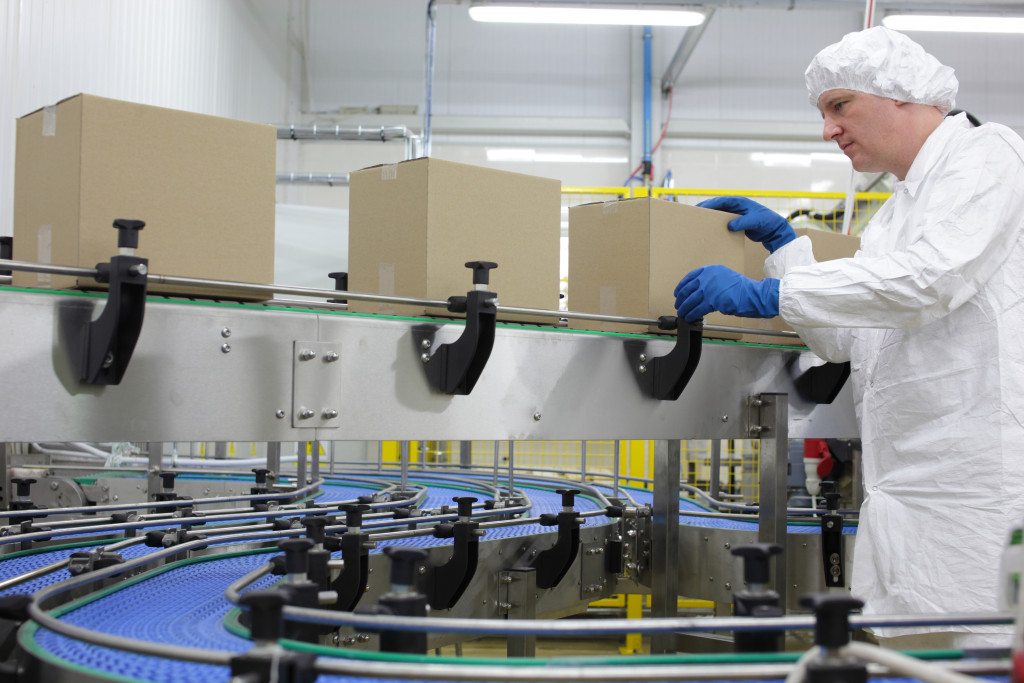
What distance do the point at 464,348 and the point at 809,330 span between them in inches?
28.5

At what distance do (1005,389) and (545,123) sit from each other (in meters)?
6.11

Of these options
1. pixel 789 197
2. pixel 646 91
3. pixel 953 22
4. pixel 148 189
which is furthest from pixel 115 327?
pixel 646 91

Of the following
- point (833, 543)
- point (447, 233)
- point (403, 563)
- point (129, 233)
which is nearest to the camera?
point (403, 563)

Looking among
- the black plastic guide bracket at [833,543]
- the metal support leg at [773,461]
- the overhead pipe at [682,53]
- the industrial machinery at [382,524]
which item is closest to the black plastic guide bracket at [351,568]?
the industrial machinery at [382,524]

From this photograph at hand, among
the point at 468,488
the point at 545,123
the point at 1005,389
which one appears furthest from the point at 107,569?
the point at 545,123

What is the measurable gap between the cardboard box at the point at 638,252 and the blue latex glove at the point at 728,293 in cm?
11

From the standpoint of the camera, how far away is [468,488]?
2.83 meters

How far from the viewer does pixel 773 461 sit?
67.8 inches

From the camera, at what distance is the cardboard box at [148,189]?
1.03 m

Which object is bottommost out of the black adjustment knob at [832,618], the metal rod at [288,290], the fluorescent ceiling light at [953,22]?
the black adjustment knob at [832,618]

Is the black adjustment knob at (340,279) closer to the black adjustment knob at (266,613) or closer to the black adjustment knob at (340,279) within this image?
the black adjustment knob at (340,279)

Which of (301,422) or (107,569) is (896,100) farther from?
(107,569)

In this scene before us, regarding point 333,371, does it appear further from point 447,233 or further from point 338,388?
point 447,233

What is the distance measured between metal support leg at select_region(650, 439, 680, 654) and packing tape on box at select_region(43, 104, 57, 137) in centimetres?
127
